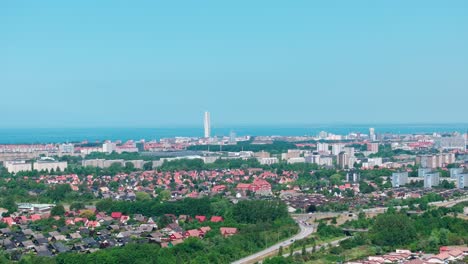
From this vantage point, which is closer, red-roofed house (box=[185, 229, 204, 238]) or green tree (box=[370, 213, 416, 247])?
green tree (box=[370, 213, 416, 247])

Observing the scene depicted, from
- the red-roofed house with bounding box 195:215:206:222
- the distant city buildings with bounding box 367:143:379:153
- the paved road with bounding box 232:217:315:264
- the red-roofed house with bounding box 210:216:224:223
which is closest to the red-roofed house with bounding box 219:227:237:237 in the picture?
the paved road with bounding box 232:217:315:264

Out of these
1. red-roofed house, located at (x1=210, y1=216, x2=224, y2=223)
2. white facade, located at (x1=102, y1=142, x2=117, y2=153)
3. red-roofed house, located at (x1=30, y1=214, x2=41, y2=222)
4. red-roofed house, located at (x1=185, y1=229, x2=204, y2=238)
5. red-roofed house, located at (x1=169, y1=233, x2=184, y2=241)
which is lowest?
red-roofed house, located at (x1=169, y1=233, x2=184, y2=241)

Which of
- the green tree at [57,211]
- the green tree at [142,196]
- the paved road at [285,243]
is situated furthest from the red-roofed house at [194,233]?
the green tree at [142,196]

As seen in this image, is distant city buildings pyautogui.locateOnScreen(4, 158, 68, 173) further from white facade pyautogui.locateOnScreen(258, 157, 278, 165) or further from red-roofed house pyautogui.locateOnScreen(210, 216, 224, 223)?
red-roofed house pyautogui.locateOnScreen(210, 216, 224, 223)

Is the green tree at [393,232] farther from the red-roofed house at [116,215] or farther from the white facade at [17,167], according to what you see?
the white facade at [17,167]

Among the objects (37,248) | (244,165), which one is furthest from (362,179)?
(37,248)

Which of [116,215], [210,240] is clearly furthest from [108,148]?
[210,240]

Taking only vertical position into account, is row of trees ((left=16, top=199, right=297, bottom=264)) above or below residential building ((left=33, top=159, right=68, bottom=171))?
below

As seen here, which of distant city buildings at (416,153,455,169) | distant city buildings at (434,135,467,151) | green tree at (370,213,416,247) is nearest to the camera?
green tree at (370,213,416,247)

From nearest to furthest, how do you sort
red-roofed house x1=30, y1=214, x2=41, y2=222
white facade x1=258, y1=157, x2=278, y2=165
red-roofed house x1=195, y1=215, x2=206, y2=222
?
red-roofed house x1=195, y1=215, x2=206, y2=222 < red-roofed house x1=30, y1=214, x2=41, y2=222 < white facade x1=258, y1=157, x2=278, y2=165
